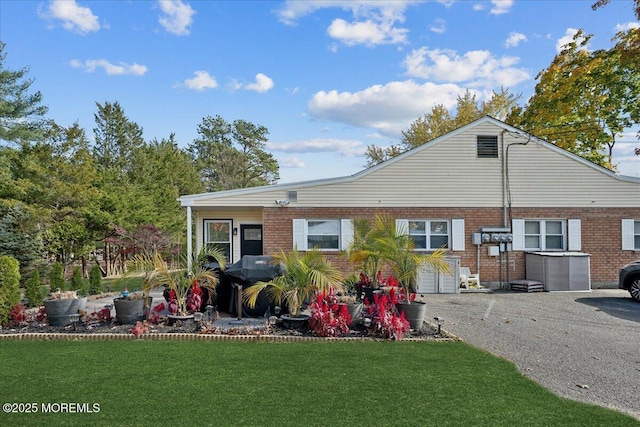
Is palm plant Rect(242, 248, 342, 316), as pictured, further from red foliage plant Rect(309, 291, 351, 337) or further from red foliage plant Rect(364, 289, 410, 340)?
red foliage plant Rect(364, 289, 410, 340)

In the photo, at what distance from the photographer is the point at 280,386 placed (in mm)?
4859

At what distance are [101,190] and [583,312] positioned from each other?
→ 1815cm

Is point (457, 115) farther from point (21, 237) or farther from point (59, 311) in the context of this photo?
point (59, 311)

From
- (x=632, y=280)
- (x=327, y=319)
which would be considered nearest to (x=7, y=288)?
(x=327, y=319)

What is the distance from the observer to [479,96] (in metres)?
31.4

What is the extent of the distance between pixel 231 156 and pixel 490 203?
28.1 m

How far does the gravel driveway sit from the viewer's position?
5.17 meters

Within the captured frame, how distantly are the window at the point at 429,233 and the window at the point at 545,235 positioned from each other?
261cm

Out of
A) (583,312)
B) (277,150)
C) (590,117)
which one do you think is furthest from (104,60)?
(277,150)

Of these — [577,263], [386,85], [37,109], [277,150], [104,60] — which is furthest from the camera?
[277,150]

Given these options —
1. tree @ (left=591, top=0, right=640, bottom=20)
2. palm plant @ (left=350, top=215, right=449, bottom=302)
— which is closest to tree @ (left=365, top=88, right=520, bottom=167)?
tree @ (left=591, top=0, right=640, bottom=20)

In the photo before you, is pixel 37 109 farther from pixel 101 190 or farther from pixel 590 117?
pixel 590 117

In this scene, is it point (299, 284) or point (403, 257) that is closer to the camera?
point (299, 284)

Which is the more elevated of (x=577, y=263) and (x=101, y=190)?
(x=101, y=190)
